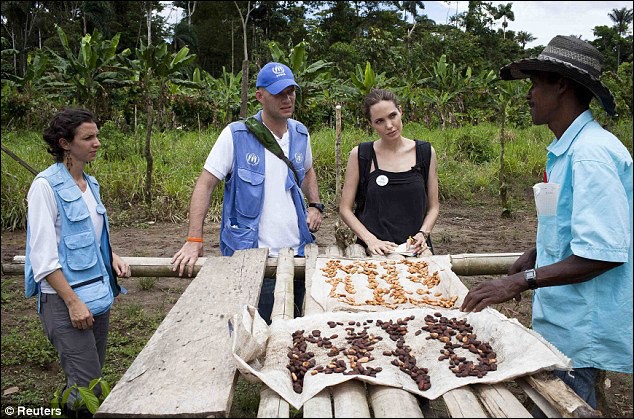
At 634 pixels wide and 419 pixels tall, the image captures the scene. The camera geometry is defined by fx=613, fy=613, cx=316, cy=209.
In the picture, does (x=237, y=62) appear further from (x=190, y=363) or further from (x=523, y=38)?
(x=190, y=363)

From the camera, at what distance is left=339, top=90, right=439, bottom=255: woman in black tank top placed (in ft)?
12.3

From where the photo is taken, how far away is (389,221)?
12.5 ft

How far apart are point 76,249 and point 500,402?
224 cm

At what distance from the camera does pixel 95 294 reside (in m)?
3.22

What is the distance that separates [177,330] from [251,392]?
2086 mm

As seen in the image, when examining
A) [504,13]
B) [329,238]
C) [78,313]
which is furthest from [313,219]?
[504,13]

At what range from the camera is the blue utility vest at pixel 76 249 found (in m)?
3.11

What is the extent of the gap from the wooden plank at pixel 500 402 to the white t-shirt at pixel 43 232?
83.1 inches

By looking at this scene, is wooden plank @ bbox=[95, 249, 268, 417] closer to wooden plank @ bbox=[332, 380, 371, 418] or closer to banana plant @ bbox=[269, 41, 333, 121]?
wooden plank @ bbox=[332, 380, 371, 418]

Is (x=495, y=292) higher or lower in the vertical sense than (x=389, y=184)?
lower

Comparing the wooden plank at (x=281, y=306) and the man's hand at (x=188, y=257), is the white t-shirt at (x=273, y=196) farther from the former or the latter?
the man's hand at (x=188, y=257)

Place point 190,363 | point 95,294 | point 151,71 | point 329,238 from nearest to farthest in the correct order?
point 190,363 → point 95,294 → point 329,238 → point 151,71

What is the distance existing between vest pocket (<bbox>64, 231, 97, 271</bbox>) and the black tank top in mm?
1659

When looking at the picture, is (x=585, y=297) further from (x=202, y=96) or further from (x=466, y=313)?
(x=202, y=96)
